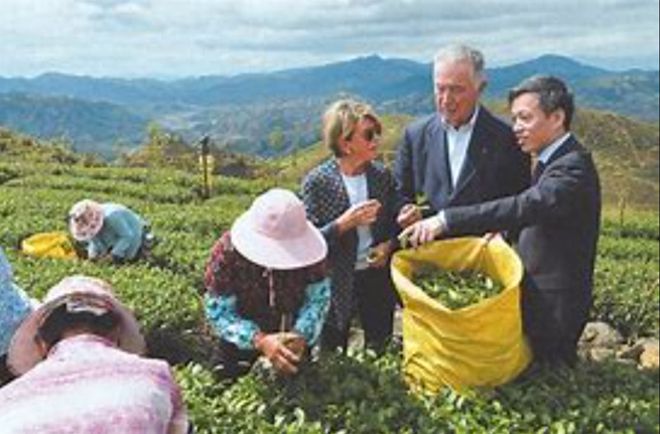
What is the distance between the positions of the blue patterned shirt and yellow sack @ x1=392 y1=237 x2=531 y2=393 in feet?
1.53

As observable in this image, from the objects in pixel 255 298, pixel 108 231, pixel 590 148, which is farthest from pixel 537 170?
pixel 590 148

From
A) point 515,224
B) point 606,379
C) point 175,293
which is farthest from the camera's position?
point 175,293

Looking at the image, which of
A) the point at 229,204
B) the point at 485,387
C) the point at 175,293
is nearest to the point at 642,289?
the point at 175,293

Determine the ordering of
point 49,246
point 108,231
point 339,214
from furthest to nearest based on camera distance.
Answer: point 49,246 < point 108,231 < point 339,214

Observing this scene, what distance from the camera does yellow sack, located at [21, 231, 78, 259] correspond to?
7.84m

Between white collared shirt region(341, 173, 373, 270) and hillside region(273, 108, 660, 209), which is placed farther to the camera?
hillside region(273, 108, 660, 209)

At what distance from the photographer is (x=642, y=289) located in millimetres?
9141

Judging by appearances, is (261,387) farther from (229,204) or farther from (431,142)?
(229,204)

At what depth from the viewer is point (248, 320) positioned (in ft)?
13.1

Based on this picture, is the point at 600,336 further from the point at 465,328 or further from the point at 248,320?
the point at 248,320

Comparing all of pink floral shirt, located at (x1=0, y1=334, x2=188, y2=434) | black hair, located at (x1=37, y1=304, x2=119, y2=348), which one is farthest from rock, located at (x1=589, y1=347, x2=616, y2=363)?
pink floral shirt, located at (x1=0, y1=334, x2=188, y2=434)

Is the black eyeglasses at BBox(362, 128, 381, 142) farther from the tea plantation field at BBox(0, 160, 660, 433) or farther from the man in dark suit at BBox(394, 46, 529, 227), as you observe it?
the tea plantation field at BBox(0, 160, 660, 433)

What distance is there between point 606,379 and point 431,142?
1.41 m

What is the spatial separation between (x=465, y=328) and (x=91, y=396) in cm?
225
